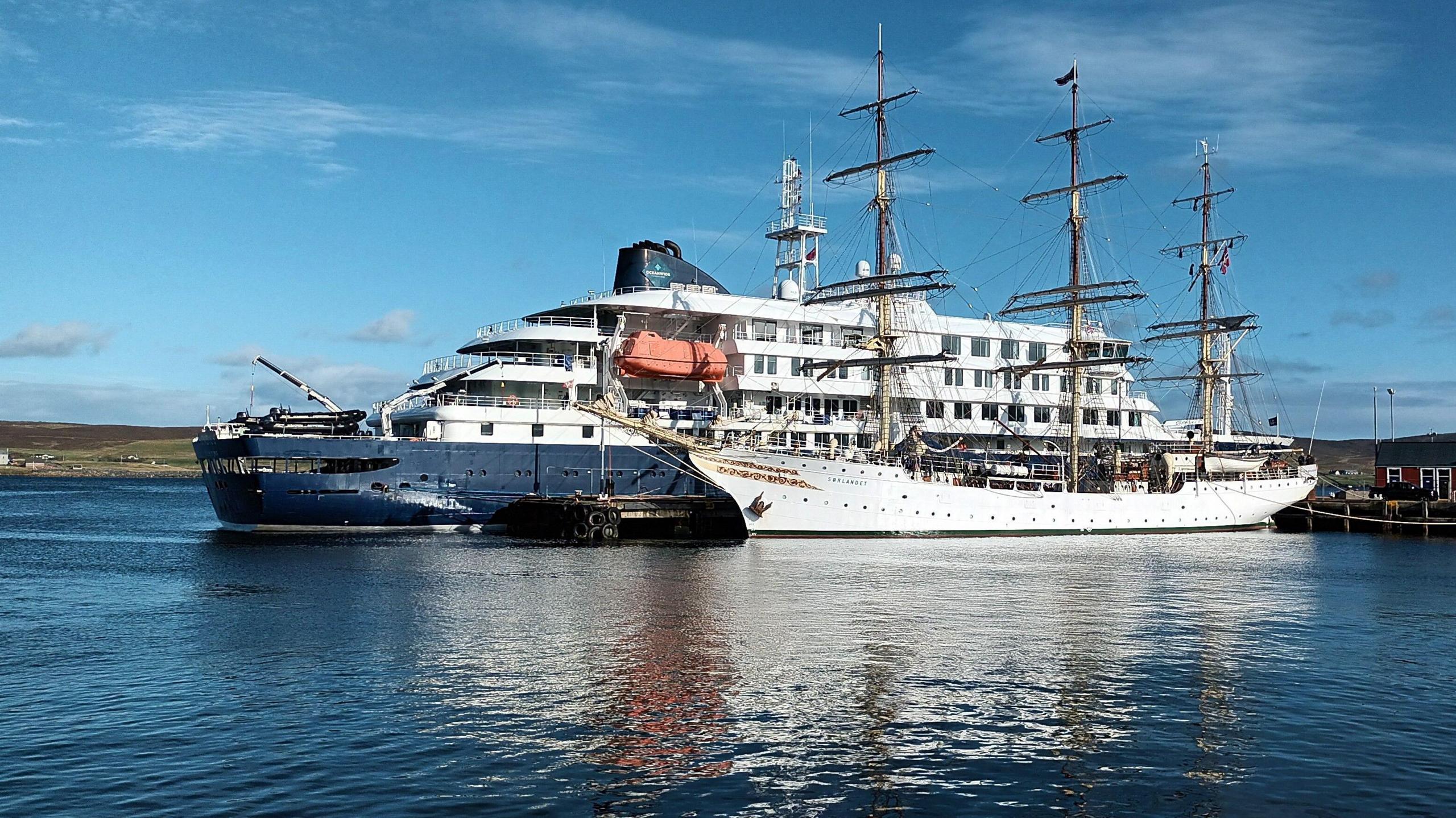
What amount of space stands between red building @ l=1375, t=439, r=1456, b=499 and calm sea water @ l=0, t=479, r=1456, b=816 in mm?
40245

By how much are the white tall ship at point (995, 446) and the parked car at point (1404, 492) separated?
4.45m

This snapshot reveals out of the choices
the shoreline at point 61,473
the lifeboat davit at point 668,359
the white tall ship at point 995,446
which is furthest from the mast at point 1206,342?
the shoreline at point 61,473

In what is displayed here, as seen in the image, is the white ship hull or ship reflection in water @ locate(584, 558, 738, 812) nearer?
ship reflection in water @ locate(584, 558, 738, 812)

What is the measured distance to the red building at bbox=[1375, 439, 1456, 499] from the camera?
71312mm

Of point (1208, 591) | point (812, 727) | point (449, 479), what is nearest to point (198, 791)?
point (812, 727)

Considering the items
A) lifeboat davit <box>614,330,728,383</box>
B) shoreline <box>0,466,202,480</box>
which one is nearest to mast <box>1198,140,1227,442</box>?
lifeboat davit <box>614,330,728,383</box>

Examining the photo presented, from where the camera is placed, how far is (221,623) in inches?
1033

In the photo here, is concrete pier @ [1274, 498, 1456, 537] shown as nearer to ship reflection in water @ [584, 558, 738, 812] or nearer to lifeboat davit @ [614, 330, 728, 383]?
lifeboat davit @ [614, 330, 728, 383]

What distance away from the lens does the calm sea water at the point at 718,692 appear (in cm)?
1400

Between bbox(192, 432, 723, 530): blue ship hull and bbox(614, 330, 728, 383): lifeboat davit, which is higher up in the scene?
bbox(614, 330, 728, 383): lifeboat davit

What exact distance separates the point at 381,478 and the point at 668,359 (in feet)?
49.4

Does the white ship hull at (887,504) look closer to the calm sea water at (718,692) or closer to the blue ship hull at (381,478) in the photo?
the blue ship hull at (381,478)

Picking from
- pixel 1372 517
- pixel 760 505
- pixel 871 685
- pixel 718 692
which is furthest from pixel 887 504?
pixel 1372 517

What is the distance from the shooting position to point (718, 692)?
63.3ft
